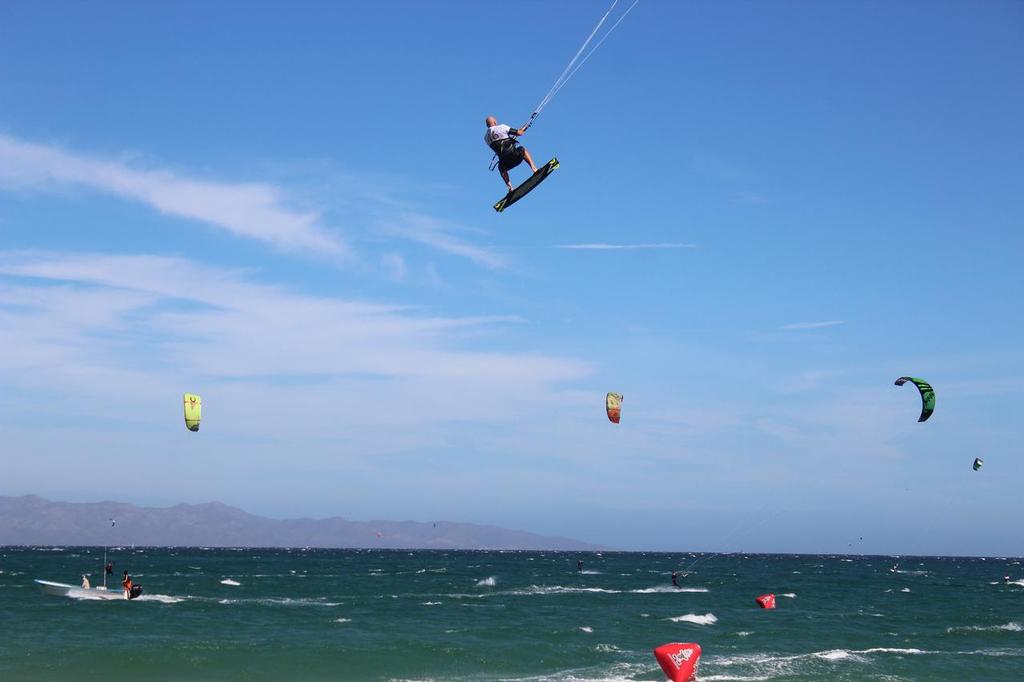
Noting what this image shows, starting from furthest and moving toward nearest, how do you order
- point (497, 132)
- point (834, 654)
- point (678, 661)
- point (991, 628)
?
point (991, 628), point (834, 654), point (678, 661), point (497, 132)

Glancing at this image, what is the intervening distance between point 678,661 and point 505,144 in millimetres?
13407

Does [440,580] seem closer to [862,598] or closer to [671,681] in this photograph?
[862,598]

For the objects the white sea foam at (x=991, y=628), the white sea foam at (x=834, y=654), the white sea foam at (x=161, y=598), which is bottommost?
the white sea foam at (x=161, y=598)

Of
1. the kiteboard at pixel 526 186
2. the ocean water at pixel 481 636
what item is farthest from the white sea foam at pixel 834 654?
the kiteboard at pixel 526 186

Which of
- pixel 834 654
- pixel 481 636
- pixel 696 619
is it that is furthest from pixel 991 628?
pixel 481 636

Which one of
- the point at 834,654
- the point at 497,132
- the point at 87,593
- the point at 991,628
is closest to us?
the point at 497,132

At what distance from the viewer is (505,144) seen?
554 inches

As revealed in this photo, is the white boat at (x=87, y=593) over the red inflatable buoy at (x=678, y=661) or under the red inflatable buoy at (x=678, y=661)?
under

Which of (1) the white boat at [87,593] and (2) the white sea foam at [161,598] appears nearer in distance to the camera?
(1) the white boat at [87,593]

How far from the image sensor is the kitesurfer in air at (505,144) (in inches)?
549

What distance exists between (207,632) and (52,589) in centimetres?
1717

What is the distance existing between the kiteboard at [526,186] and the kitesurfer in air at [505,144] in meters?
0.56

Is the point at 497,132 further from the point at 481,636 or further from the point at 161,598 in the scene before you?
the point at 161,598

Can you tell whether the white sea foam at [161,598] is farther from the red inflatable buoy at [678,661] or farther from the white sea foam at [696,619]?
the red inflatable buoy at [678,661]
